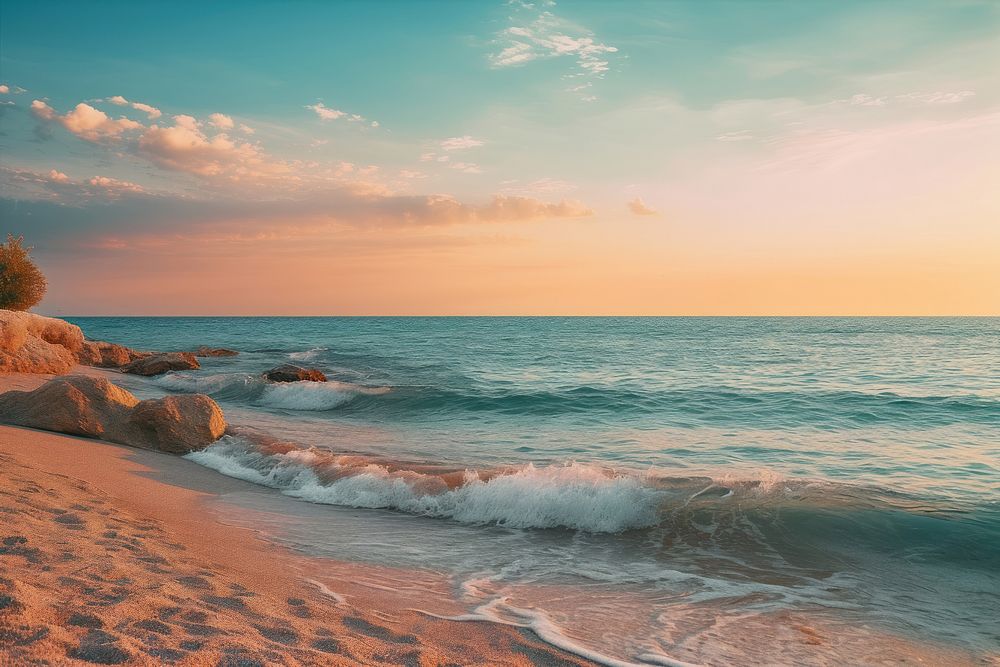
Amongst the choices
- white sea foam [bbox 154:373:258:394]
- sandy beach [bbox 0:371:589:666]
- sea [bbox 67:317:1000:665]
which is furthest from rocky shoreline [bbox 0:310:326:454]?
white sea foam [bbox 154:373:258:394]

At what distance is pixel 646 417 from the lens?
18.9 meters

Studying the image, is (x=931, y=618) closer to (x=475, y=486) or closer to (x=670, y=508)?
(x=670, y=508)

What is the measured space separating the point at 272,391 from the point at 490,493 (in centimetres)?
1633

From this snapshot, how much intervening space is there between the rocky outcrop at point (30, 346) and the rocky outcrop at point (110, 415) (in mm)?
8384

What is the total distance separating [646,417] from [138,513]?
48.2ft

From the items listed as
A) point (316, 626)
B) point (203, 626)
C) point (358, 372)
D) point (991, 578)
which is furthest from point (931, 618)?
point (358, 372)

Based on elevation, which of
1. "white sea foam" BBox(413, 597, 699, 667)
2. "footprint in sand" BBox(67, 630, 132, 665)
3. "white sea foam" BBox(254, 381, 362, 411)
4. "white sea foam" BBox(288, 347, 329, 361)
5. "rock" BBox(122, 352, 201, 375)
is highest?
"footprint in sand" BBox(67, 630, 132, 665)

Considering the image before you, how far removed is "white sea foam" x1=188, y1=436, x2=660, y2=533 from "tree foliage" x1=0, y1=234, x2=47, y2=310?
22.3 metres

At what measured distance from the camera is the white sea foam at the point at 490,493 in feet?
30.0

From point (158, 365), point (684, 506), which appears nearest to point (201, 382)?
point (158, 365)

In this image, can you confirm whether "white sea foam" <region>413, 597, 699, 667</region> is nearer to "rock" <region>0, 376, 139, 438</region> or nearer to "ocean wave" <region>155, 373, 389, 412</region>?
"rock" <region>0, 376, 139, 438</region>

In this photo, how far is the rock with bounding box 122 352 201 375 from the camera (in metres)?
26.9

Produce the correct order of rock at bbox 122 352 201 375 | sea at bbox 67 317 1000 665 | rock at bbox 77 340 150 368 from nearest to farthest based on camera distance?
1. sea at bbox 67 317 1000 665
2. rock at bbox 77 340 150 368
3. rock at bbox 122 352 201 375

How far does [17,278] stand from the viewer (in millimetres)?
26266
